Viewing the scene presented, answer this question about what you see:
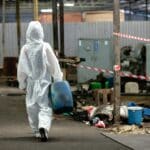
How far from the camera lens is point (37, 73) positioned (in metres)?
11.1

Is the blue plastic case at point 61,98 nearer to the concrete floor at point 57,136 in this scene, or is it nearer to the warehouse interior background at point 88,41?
the concrete floor at point 57,136

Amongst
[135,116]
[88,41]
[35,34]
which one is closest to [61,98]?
[35,34]

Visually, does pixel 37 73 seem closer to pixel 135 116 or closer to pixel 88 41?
pixel 135 116

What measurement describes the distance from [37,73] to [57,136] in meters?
1.37

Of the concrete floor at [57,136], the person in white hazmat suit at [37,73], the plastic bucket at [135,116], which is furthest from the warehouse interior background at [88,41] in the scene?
the person in white hazmat suit at [37,73]

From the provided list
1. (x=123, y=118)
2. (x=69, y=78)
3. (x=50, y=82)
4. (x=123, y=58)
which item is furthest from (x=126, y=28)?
(x=50, y=82)

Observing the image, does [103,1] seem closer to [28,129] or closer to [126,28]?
[126,28]

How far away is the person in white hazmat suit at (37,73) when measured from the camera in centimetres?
1100

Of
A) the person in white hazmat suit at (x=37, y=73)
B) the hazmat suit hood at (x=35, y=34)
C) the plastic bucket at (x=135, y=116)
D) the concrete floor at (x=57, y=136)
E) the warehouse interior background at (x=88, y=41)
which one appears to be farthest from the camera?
the warehouse interior background at (x=88, y=41)

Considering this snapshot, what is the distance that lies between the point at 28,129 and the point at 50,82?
1.90 metres

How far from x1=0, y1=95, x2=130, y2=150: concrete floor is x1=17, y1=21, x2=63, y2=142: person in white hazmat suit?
1.36 ft

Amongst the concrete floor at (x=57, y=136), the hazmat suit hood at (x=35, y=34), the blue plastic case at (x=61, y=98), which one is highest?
the hazmat suit hood at (x=35, y=34)

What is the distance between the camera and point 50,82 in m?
11.2

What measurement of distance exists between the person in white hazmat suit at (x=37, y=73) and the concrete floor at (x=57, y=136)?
416mm
